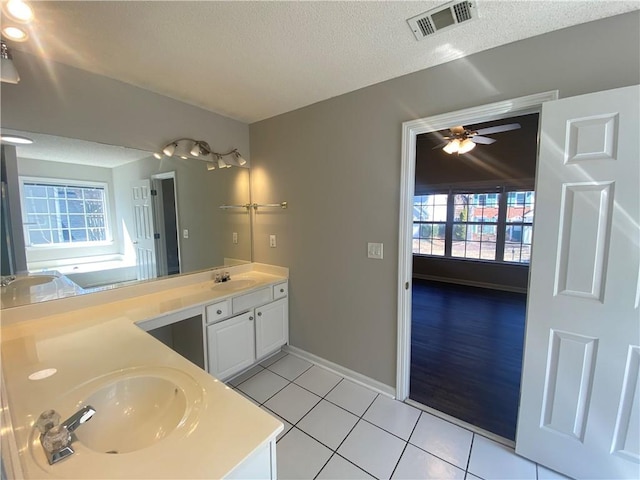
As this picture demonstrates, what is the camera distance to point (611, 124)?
1.28 meters

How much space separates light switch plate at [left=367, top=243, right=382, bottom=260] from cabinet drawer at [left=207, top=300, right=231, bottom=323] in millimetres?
1215

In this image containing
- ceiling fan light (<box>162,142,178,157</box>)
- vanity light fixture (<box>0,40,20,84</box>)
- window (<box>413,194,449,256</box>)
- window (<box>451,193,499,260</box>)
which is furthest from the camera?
window (<box>413,194,449,256</box>)

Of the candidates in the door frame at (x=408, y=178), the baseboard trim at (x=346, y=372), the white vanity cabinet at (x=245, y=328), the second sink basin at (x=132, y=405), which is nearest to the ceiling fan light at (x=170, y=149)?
the white vanity cabinet at (x=245, y=328)

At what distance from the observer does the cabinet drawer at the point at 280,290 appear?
2661 millimetres

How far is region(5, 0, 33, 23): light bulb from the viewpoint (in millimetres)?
972

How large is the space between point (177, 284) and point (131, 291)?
35 centimetres

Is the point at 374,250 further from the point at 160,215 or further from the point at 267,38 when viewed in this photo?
the point at 160,215

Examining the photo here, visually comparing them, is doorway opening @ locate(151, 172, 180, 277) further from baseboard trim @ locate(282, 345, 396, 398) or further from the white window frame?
baseboard trim @ locate(282, 345, 396, 398)

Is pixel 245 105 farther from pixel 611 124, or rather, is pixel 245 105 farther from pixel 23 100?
pixel 611 124

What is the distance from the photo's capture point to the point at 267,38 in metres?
1.52

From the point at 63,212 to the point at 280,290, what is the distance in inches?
67.9

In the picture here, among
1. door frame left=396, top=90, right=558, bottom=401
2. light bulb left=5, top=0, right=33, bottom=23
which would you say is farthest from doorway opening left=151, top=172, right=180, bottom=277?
door frame left=396, top=90, right=558, bottom=401

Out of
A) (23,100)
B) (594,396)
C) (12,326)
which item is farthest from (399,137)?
(12,326)

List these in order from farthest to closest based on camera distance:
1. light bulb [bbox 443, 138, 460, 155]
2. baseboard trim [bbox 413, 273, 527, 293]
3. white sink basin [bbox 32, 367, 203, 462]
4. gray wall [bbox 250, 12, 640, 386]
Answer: baseboard trim [bbox 413, 273, 527, 293] → light bulb [bbox 443, 138, 460, 155] → gray wall [bbox 250, 12, 640, 386] → white sink basin [bbox 32, 367, 203, 462]
